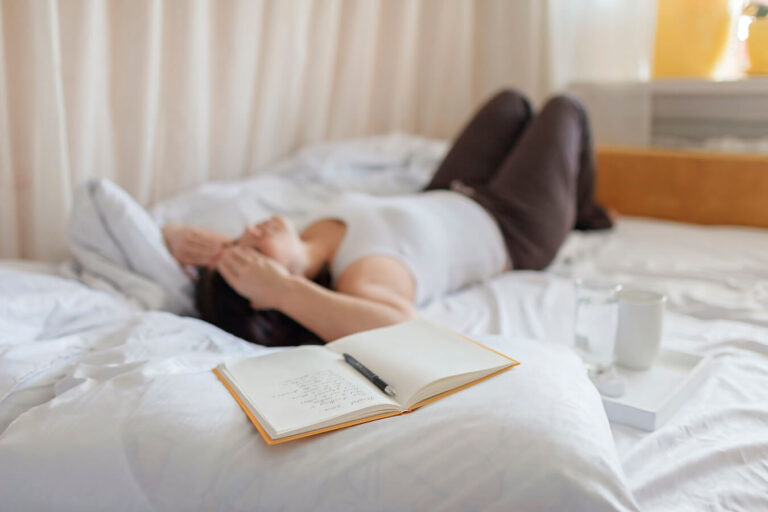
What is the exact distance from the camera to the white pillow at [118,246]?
4.01 feet

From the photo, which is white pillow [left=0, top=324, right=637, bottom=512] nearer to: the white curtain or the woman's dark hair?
the woman's dark hair

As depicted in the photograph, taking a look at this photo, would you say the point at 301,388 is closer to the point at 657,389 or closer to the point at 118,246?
the point at 657,389

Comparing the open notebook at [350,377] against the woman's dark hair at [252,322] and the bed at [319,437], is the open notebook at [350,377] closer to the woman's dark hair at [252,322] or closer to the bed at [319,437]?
the bed at [319,437]

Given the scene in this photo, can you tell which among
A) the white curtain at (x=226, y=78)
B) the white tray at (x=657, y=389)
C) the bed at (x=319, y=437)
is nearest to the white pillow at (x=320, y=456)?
the bed at (x=319, y=437)

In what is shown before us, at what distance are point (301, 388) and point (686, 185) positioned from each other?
1555 mm

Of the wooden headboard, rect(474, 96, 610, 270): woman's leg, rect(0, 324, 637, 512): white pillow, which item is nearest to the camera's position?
rect(0, 324, 637, 512): white pillow

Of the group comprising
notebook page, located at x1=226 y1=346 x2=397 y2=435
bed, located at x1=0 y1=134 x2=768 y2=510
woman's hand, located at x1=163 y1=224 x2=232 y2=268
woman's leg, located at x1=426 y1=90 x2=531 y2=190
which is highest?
woman's leg, located at x1=426 y1=90 x2=531 y2=190

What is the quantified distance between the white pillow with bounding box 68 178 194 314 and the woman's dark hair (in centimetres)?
10

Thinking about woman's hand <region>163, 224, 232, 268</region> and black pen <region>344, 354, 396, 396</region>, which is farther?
woman's hand <region>163, 224, 232, 268</region>

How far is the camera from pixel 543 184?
165cm

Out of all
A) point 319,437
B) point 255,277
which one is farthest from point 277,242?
point 319,437

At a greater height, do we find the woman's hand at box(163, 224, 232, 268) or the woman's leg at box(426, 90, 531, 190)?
the woman's leg at box(426, 90, 531, 190)

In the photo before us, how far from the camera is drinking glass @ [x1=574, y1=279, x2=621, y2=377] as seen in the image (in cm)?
98

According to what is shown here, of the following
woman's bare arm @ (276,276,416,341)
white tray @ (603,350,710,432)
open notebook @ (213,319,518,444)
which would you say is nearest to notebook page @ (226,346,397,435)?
open notebook @ (213,319,518,444)
